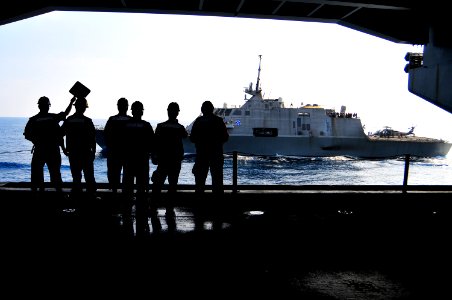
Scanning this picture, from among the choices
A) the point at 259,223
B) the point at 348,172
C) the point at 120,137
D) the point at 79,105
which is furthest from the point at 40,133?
the point at 348,172

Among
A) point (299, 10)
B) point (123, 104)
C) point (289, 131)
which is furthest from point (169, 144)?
point (289, 131)

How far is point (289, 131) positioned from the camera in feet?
174

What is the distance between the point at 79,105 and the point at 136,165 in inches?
60.5

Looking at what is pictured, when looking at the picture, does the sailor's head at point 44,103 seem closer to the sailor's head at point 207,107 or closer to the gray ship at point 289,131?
the sailor's head at point 207,107

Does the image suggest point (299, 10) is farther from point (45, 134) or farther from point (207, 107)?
point (45, 134)

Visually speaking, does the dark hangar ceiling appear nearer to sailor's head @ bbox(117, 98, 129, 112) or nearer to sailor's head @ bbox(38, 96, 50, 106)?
sailor's head @ bbox(38, 96, 50, 106)

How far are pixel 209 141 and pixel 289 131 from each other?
1871 inches

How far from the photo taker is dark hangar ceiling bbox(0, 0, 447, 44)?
9125 mm

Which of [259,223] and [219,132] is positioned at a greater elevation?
[219,132]

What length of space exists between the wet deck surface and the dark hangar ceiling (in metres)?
5.18

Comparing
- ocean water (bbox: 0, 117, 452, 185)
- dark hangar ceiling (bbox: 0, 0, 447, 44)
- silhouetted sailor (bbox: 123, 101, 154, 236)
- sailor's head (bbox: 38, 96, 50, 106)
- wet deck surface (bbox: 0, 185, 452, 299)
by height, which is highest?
dark hangar ceiling (bbox: 0, 0, 447, 44)

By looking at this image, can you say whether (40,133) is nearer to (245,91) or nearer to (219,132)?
(219,132)

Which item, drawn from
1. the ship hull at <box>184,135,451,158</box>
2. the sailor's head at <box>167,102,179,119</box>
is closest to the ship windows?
the ship hull at <box>184,135,451,158</box>

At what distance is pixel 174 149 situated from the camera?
6469mm
